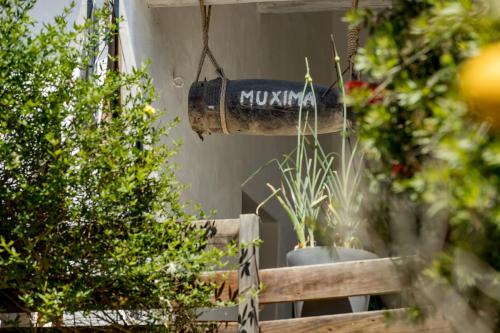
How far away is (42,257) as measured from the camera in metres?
3.17

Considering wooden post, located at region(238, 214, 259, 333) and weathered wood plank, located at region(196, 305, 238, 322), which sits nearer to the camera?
wooden post, located at region(238, 214, 259, 333)

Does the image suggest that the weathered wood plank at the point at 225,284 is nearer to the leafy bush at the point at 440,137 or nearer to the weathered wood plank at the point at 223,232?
the weathered wood plank at the point at 223,232

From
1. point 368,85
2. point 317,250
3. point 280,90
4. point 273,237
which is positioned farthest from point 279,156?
point 368,85

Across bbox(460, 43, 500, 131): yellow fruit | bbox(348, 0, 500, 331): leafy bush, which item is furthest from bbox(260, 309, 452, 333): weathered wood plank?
bbox(460, 43, 500, 131): yellow fruit

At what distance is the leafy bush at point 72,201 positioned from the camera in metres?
3.13

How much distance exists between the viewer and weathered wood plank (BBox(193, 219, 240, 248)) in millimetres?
3744

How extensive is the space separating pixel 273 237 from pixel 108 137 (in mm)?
4479

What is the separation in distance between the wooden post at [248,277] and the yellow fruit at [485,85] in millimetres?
2053

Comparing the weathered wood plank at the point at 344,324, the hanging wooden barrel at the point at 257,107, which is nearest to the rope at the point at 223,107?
the hanging wooden barrel at the point at 257,107

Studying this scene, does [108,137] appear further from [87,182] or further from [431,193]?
[431,193]

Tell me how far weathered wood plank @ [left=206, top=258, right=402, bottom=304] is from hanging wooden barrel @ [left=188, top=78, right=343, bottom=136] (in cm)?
107

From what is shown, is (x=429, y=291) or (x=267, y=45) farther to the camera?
(x=267, y=45)

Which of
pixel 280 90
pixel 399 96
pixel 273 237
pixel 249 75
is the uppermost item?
pixel 249 75

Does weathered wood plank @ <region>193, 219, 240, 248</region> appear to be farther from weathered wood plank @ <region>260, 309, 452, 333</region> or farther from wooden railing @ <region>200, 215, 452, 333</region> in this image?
weathered wood plank @ <region>260, 309, 452, 333</region>
